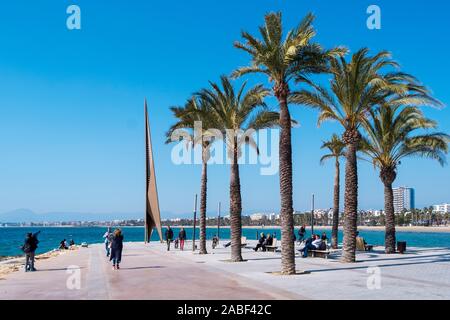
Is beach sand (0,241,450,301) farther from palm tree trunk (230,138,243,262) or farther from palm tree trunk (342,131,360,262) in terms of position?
palm tree trunk (230,138,243,262)

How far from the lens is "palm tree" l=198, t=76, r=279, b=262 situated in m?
22.4

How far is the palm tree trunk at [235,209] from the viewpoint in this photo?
22266 mm

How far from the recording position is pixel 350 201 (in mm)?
21406

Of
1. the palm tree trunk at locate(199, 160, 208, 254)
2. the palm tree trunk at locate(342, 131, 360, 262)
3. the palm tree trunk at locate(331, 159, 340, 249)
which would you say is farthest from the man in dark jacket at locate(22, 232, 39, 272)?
the palm tree trunk at locate(331, 159, 340, 249)

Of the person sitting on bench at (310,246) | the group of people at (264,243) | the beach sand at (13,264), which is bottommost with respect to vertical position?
the beach sand at (13,264)

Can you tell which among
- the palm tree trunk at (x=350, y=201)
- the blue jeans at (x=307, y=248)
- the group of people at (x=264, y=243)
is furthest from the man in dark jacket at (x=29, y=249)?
the group of people at (x=264, y=243)

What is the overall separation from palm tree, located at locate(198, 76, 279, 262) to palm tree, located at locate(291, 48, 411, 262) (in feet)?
6.69

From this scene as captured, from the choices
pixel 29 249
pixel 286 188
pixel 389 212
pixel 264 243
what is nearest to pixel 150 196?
pixel 264 243

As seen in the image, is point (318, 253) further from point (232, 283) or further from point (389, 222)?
point (232, 283)

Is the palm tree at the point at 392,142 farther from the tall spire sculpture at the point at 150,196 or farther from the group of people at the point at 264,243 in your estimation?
the tall spire sculpture at the point at 150,196

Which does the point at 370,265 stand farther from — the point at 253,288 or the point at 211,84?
the point at 211,84

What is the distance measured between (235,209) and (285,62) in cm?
778
